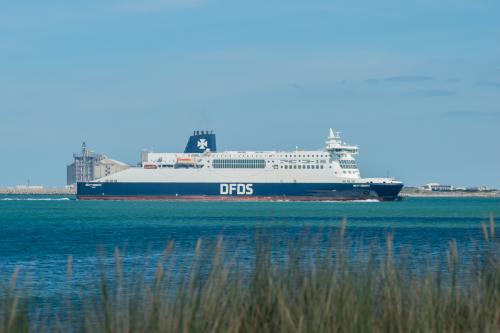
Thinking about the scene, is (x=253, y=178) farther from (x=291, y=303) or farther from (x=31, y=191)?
(x=31, y=191)

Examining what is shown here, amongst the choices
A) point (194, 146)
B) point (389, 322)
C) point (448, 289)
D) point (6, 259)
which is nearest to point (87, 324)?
point (389, 322)

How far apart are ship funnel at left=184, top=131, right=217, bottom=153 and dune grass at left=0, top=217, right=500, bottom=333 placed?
7725 centimetres

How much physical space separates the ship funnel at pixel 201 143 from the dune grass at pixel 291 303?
7725cm

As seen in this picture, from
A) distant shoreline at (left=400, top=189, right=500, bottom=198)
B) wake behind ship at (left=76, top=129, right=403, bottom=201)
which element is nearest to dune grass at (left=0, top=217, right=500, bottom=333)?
wake behind ship at (left=76, top=129, right=403, bottom=201)

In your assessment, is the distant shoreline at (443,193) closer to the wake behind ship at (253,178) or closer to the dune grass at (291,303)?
the wake behind ship at (253,178)

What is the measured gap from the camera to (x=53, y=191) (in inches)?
7131

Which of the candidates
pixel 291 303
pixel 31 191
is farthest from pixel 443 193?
pixel 291 303

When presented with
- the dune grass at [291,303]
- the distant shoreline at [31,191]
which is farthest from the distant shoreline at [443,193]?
the dune grass at [291,303]

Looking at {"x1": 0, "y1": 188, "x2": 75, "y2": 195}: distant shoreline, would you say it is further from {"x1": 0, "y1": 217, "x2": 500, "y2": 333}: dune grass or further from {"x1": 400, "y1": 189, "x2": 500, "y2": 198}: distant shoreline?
{"x1": 0, "y1": 217, "x2": 500, "y2": 333}: dune grass

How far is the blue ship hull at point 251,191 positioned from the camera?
7581 cm

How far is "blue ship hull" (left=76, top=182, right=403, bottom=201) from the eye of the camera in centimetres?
7581

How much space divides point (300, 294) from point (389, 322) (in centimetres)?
73

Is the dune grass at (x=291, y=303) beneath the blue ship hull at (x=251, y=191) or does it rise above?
beneath

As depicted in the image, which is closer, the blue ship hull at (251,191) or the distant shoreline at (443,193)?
the blue ship hull at (251,191)
